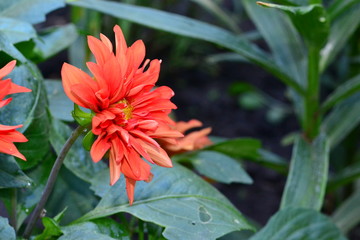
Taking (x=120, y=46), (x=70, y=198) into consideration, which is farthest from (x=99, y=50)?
(x=70, y=198)

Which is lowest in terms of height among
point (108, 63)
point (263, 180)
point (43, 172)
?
point (263, 180)

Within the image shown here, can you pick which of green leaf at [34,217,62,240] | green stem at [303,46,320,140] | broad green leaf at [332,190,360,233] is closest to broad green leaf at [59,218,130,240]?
green leaf at [34,217,62,240]

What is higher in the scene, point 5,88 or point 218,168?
point 5,88

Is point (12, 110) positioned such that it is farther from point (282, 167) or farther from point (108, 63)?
point (282, 167)

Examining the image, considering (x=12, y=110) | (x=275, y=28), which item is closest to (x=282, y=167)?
(x=275, y=28)

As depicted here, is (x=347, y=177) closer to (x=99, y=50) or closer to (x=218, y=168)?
(x=218, y=168)

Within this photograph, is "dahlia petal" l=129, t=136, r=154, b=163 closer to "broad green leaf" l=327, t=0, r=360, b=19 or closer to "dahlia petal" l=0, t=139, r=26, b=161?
"dahlia petal" l=0, t=139, r=26, b=161
